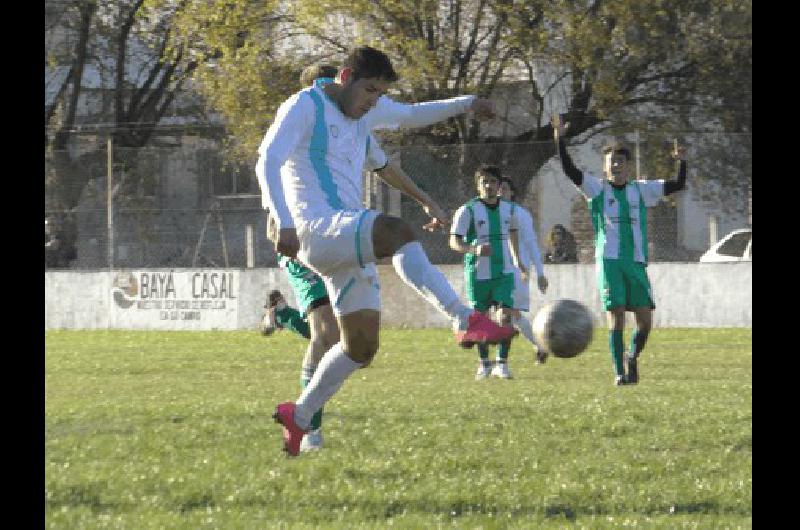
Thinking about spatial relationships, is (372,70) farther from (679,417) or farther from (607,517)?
(679,417)

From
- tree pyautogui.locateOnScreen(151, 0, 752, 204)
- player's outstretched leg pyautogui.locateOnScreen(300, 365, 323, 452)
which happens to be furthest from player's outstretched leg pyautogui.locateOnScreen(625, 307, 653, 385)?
tree pyautogui.locateOnScreen(151, 0, 752, 204)

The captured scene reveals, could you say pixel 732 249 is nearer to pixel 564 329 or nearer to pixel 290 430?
pixel 564 329

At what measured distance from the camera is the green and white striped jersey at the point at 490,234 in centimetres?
1545

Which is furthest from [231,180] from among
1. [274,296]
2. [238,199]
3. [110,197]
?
[274,296]

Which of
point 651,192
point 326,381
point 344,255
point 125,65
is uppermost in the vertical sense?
point 125,65

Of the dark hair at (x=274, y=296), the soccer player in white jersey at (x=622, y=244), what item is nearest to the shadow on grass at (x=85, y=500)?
the soccer player in white jersey at (x=622, y=244)

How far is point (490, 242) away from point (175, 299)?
11.8m

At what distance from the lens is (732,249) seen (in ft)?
80.8

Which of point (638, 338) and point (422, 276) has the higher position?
point (422, 276)

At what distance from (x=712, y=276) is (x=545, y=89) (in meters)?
5.97

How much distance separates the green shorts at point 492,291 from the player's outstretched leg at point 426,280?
7574mm

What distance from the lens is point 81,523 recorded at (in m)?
6.43

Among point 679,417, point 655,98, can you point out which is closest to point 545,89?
point 655,98
